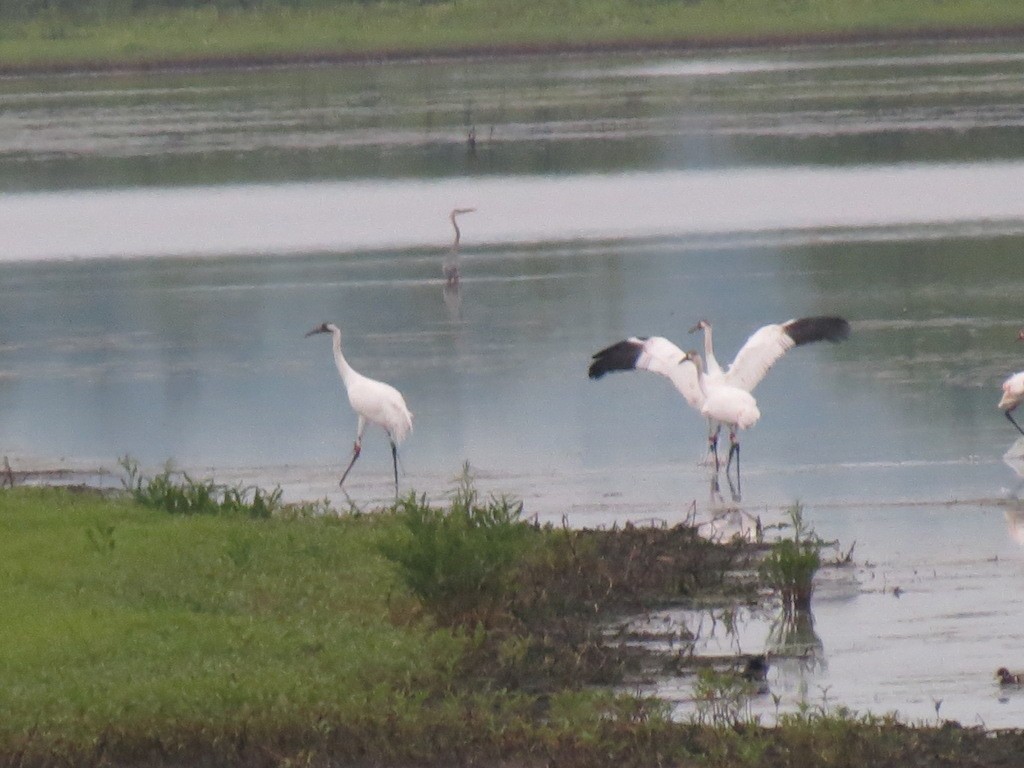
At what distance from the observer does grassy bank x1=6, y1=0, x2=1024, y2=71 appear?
Answer: 73.2 m

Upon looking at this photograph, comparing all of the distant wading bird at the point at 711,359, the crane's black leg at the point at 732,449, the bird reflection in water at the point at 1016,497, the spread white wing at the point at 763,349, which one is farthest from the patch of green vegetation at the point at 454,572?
the spread white wing at the point at 763,349

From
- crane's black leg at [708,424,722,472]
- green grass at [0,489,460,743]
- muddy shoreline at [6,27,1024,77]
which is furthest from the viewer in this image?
muddy shoreline at [6,27,1024,77]

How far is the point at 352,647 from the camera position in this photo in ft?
27.9

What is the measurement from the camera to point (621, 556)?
1028cm

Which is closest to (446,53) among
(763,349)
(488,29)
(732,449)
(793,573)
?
(488,29)

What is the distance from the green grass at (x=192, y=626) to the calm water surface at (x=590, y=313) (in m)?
1.50

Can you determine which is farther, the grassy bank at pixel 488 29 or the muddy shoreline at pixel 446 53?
the grassy bank at pixel 488 29

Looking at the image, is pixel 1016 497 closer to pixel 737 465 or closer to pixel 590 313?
pixel 737 465

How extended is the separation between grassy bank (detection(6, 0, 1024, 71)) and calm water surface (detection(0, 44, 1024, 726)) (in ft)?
84.5

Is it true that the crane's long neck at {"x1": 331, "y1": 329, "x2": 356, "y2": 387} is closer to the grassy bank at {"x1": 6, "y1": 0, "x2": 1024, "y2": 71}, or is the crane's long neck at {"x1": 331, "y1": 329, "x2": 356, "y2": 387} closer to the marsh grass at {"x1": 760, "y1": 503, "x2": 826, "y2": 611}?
the marsh grass at {"x1": 760, "y1": 503, "x2": 826, "y2": 611}

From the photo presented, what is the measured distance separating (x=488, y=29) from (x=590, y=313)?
55.8 metres

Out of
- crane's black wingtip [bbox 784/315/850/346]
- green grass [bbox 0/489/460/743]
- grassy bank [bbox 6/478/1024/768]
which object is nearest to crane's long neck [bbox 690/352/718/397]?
crane's black wingtip [bbox 784/315/850/346]

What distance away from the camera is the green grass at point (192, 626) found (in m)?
7.64

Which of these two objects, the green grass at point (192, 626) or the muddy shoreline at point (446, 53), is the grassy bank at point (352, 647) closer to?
the green grass at point (192, 626)
